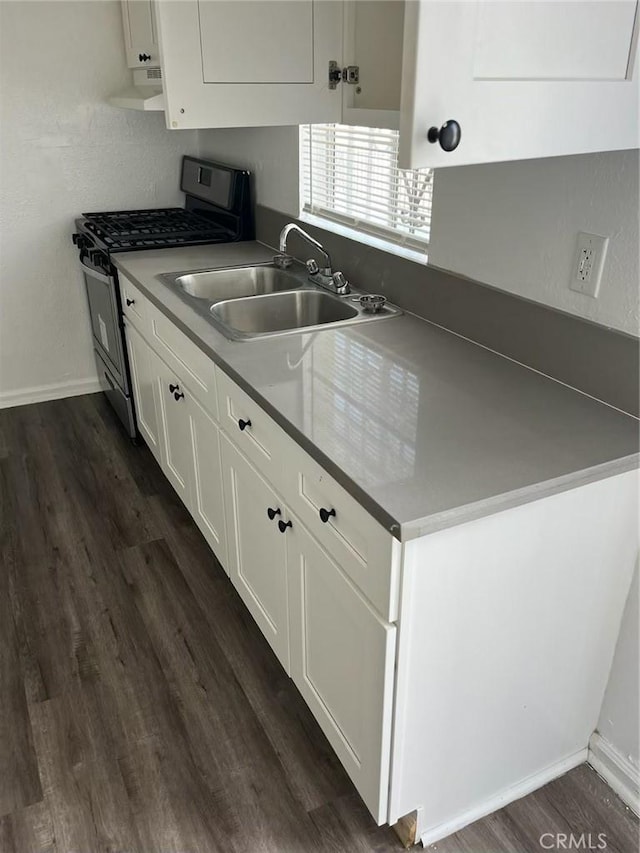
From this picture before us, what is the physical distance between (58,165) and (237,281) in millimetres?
1371

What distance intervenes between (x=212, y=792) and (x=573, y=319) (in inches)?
54.2

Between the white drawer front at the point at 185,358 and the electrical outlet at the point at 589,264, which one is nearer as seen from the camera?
the electrical outlet at the point at 589,264

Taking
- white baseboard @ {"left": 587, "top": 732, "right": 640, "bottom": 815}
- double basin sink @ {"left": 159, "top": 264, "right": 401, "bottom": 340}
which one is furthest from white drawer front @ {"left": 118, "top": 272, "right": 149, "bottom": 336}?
white baseboard @ {"left": 587, "top": 732, "right": 640, "bottom": 815}

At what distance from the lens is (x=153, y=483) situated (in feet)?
9.49

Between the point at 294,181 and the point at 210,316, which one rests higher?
the point at 294,181

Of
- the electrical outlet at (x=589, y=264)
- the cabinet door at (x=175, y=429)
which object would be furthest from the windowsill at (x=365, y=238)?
the cabinet door at (x=175, y=429)

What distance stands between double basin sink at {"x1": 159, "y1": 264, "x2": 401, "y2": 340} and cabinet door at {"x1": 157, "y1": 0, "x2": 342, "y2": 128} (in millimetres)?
522

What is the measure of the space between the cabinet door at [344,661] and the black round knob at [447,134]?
787 mm

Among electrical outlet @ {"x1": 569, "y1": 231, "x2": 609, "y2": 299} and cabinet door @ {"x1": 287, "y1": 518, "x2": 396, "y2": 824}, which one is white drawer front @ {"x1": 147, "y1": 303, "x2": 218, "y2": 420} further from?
electrical outlet @ {"x1": 569, "y1": 231, "x2": 609, "y2": 299}

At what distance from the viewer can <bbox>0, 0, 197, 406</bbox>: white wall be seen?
Result: 10.1ft

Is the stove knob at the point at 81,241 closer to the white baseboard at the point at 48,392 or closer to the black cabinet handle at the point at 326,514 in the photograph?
the white baseboard at the point at 48,392

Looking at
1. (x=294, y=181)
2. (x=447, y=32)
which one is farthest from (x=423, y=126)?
(x=294, y=181)

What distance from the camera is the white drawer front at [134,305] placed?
2518mm

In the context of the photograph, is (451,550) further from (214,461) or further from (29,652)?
(29,652)
